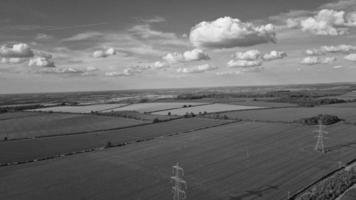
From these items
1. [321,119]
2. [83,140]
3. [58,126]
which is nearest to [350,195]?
[321,119]

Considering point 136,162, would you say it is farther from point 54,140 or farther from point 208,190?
point 54,140

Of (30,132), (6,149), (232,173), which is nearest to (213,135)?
(232,173)

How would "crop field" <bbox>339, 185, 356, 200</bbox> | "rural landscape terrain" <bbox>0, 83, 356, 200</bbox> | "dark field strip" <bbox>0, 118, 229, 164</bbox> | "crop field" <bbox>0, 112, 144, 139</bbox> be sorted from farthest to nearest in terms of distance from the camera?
"crop field" <bbox>0, 112, 144, 139</bbox>, "dark field strip" <bbox>0, 118, 229, 164</bbox>, "rural landscape terrain" <bbox>0, 83, 356, 200</bbox>, "crop field" <bbox>339, 185, 356, 200</bbox>

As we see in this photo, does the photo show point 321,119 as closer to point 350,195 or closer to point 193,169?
→ point 193,169

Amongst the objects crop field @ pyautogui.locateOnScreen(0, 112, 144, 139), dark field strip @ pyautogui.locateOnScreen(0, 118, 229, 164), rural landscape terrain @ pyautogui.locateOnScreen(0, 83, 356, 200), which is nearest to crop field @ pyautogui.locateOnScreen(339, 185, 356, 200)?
rural landscape terrain @ pyautogui.locateOnScreen(0, 83, 356, 200)

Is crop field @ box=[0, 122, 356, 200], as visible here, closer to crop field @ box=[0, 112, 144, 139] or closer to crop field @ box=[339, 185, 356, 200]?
crop field @ box=[339, 185, 356, 200]

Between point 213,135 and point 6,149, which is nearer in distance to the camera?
point 6,149
